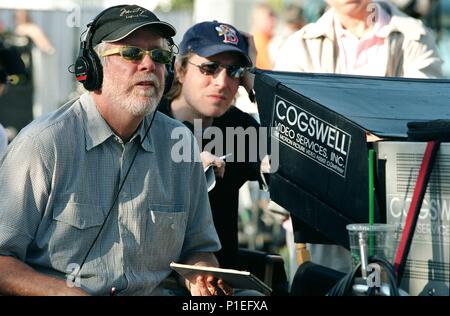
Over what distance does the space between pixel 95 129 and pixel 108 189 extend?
0.23 m

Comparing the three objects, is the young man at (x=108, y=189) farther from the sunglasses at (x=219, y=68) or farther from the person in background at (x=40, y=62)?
the person in background at (x=40, y=62)

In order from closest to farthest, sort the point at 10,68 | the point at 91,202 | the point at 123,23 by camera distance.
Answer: the point at 91,202 → the point at 123,23 → the point at 10,68

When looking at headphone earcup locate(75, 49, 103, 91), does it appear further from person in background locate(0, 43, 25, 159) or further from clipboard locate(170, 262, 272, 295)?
person in background locate(0, 43, 25, 159)

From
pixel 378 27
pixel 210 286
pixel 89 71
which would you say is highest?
pixel 378 27

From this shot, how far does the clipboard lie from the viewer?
3.77m

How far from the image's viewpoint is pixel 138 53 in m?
4.18

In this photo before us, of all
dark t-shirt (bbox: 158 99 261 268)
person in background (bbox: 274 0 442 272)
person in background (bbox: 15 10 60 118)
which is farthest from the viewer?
person in background (bbox: 15 10 60 118)

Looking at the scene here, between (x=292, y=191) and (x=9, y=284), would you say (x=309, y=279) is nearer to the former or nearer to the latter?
(x=292, y=191)

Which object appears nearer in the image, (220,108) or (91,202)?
(91,202)

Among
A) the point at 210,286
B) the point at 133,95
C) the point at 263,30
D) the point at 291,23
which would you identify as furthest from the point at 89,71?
the point at 263,30

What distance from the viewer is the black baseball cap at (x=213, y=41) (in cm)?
533

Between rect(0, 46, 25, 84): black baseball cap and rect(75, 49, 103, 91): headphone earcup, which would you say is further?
rect(0, 46, 25, 84): black baseball cap

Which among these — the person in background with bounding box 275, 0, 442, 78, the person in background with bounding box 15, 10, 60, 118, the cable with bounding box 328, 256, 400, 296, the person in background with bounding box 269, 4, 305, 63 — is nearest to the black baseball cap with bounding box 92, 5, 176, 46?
the cable with bounding box 328, 256, 400, 296

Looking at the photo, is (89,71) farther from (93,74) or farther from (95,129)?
(95,129)
